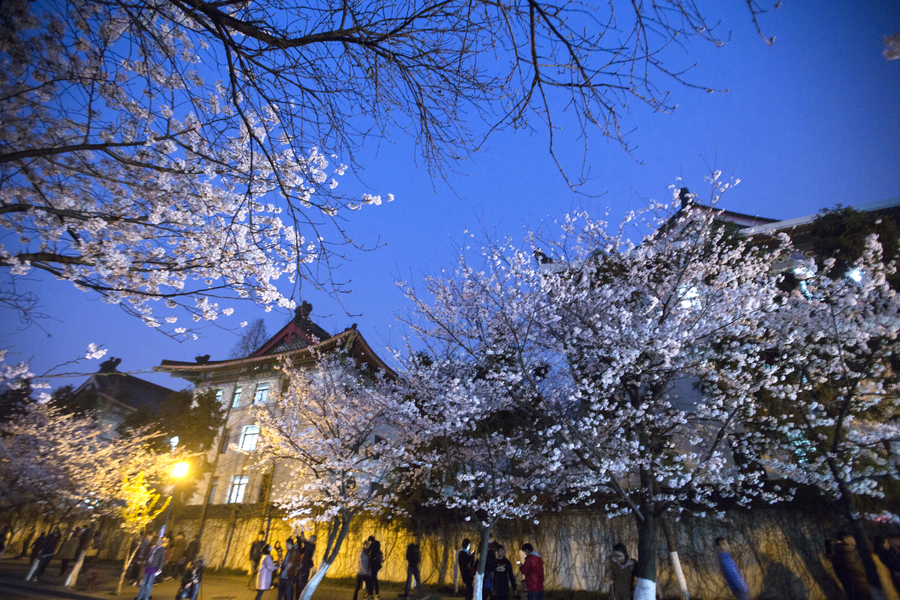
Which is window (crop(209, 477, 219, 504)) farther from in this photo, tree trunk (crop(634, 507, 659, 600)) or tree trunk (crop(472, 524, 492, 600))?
tree trunk (crop(634, 507, 659, 600))

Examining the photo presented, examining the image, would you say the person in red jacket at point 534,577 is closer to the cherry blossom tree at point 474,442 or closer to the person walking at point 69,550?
the cherry blossom tree at point 474,442

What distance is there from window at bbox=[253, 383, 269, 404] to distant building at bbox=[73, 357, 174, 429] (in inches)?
281

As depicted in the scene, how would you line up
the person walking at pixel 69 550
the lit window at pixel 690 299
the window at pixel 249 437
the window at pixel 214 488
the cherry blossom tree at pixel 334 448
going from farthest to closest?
the window at pixel 249 437 < the window at pixel 214 488 < the cherry blossom tree at pixel 334 448 < the person walking at pixel 69 550 < the lit window at pixel 690 299

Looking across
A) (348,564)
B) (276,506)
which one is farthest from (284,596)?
(276,506)

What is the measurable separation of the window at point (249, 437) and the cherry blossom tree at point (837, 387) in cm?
1993

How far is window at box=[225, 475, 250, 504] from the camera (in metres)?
18.5

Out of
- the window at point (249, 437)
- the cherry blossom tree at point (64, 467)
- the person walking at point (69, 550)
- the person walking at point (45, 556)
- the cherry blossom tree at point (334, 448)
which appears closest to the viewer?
the person walking at point (69, 550)

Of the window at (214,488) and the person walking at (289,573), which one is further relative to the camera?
the window at (214,488)

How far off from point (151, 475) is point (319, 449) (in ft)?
36.2

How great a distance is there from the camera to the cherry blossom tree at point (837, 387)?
28.8 ft

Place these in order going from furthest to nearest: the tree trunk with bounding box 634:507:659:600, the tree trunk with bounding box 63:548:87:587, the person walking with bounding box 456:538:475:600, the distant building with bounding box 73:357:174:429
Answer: the distant building with bounding box 73:357:174:429 → the tree trunk with bounding box 63:548:87:587 → the person walking with bounding box 456:538:475:600 → the tree trunk with bounding box 634:507:659:600

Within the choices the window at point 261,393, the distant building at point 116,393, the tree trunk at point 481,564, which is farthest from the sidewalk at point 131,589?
the distant building at point 116,393

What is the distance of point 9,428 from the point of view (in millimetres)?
17172

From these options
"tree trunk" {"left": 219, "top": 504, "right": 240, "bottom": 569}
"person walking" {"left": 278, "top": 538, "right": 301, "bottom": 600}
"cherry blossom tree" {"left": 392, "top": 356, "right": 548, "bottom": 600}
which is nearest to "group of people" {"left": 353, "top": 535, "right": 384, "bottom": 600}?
"person walking" {"left": 278, "top": 538, "right": 301, "bottom": 600}
